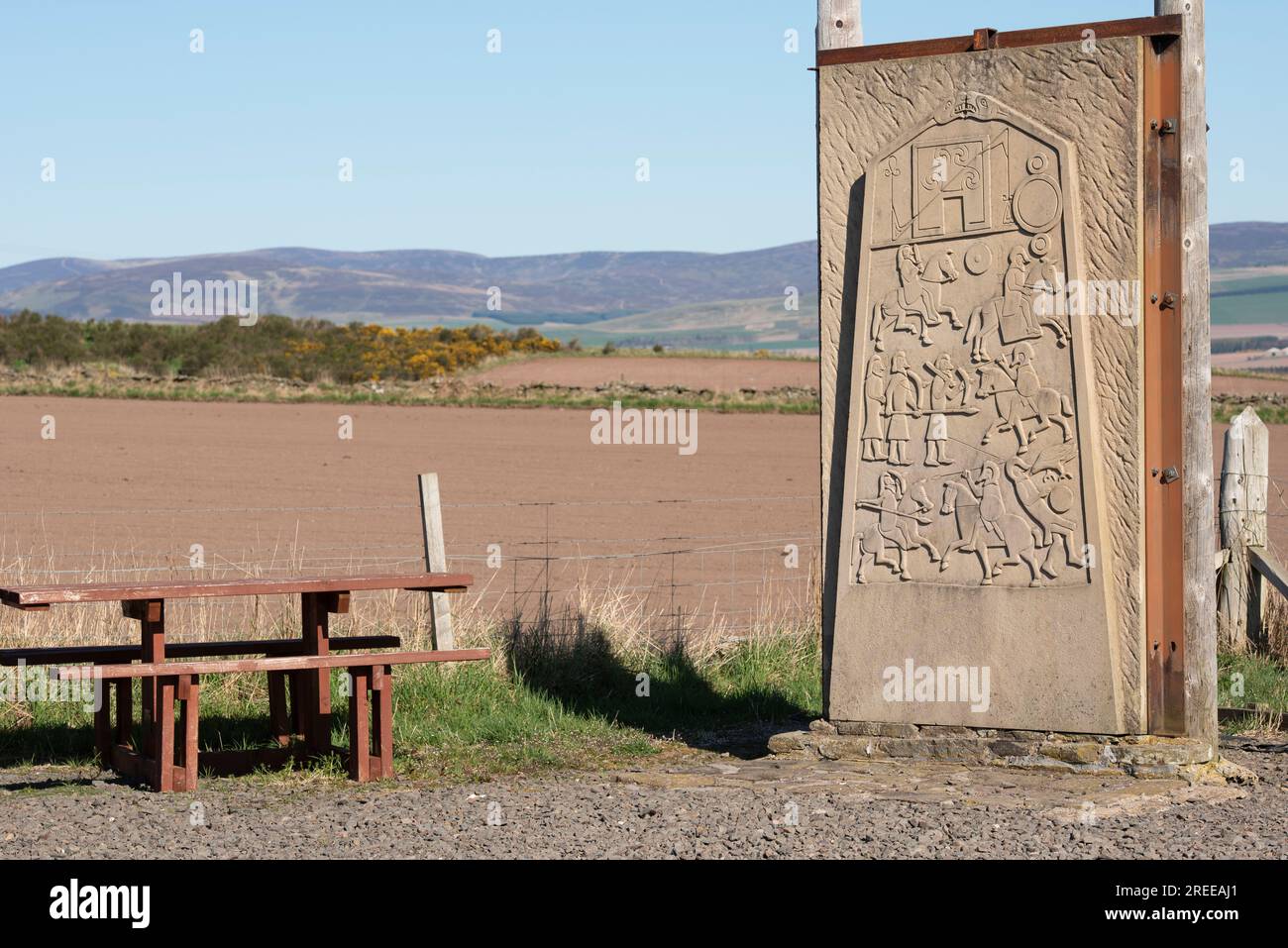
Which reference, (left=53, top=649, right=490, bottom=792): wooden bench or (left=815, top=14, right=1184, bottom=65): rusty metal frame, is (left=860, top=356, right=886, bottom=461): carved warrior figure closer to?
(left=815, top=14, right=1184, bottom=65): rusty metal frame

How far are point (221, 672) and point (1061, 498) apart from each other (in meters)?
3.65

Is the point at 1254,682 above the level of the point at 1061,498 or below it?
below

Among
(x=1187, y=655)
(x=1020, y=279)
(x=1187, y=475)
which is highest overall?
(x=1020, y=279)

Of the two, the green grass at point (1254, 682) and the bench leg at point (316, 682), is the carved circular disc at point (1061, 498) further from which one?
the bench leg at point (316, 682)

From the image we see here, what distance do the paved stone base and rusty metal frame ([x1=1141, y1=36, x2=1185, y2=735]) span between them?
16 cm

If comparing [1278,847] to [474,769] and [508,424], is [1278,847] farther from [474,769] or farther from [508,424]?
[508,424]

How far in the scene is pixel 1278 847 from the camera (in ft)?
17.9

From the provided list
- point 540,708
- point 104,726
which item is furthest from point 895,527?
point 104,726

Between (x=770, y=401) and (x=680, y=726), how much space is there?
29.7 metres

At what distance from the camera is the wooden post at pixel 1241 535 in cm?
990

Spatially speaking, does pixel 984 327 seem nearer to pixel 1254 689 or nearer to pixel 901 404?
→ pixel 901 404

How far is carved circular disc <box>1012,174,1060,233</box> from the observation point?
6.83 meters

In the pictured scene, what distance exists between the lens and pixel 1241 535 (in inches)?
390
